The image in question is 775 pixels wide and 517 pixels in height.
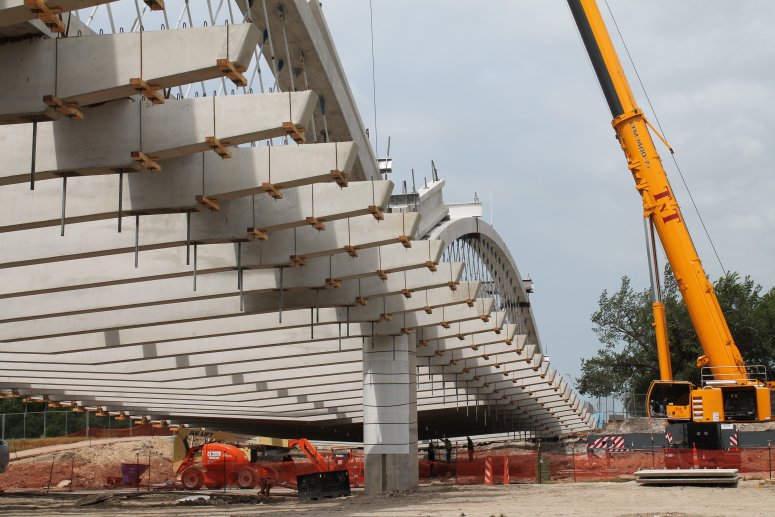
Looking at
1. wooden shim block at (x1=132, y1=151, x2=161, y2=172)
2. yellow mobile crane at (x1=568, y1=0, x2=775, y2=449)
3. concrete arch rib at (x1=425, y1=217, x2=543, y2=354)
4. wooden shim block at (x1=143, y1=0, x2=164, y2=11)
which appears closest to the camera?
wooden shim block at (x1=143, y1=0, x2=164, y2=11)

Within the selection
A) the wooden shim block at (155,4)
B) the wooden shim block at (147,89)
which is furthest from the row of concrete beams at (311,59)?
the wooden shim block at (155,4)

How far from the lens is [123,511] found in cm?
2278

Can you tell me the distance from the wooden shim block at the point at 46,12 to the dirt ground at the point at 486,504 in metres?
10.5

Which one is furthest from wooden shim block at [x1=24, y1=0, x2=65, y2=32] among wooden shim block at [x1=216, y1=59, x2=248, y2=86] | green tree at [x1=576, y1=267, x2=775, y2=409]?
green tree at [x1=576, y1=267, x2=775, y2=409]

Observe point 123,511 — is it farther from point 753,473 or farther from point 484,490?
point 753,473

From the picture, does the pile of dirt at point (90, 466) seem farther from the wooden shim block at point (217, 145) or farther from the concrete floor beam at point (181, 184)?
the wooden shim block at point (217, 145)

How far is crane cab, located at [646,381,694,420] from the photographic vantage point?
91.0 ft

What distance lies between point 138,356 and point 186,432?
813cm

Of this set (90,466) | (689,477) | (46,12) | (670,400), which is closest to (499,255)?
(90,466)

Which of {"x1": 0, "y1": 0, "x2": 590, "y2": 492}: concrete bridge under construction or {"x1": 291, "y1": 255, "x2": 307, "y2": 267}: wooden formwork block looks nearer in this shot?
{"x1": 0, "y1": 0, "x2": 590, "y2": 492}: concrete bridge under construction

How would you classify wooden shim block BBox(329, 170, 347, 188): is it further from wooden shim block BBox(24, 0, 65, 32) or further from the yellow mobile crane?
the yellow mobile crane

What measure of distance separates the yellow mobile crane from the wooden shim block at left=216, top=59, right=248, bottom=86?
18.0 meters

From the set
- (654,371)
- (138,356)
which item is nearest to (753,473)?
(138,356)

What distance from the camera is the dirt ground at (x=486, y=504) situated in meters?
18.8
